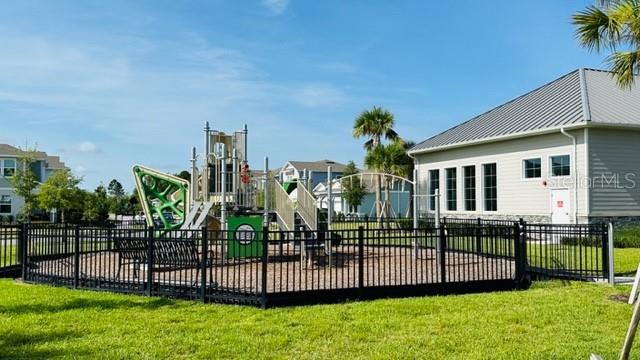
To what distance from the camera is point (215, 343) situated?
6.34 m

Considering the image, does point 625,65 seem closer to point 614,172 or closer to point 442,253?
point 442,253

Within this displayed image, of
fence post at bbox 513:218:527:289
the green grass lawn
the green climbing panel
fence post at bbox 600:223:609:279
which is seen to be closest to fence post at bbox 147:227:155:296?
the green grass lawn

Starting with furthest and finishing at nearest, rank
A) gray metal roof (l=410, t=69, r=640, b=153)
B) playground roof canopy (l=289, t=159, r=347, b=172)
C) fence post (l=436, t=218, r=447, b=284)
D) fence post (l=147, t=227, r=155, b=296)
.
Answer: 1. playground roof canopy (l=289, t=159, r=347, b=172)
2. gray metal roof (l=410, t=69, r=640, b=153)
3. fence post (l=436, t=218, r=447, b=284)
4. fence post (l=147, t=227, r=155, b=296)

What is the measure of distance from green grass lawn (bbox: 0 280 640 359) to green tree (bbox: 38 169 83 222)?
30.4m

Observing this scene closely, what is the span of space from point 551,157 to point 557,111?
214 centimetres

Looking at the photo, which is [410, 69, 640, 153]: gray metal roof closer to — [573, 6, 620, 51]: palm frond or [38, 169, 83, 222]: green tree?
[573, 6, 620, 51]: palm frond

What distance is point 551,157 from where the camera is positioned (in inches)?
814

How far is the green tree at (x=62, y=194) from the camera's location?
36.9m

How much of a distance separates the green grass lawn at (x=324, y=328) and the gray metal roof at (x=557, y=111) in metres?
12.4

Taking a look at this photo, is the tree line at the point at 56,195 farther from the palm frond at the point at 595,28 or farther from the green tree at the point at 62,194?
the palm frond at the point at 595,28

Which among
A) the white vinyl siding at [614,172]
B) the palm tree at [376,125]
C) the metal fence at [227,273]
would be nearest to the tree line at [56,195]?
the palm tree at [376,125]

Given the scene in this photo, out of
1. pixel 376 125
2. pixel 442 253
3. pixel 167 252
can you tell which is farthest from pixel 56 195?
pixel 442 253

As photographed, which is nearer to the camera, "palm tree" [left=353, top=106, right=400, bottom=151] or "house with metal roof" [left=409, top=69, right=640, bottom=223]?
"house with metal roof" [left=409, top=69, right=640, bottom=223]

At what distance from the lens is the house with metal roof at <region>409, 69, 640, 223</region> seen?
19.2 meters
